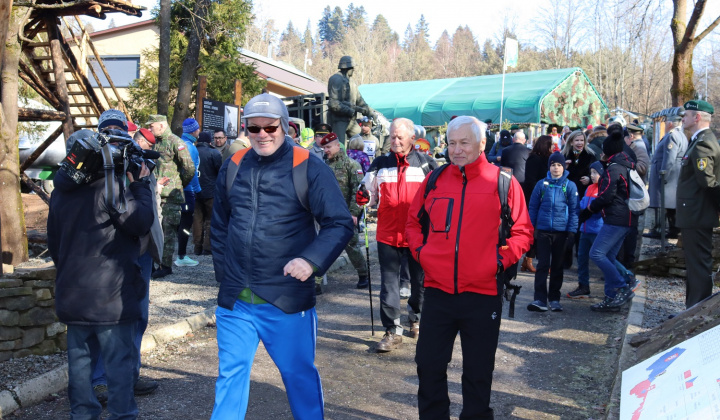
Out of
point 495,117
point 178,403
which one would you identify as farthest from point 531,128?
point 178,403

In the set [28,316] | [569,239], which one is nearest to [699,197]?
[569,239]

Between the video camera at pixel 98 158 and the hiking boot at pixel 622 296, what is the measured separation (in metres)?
6.03

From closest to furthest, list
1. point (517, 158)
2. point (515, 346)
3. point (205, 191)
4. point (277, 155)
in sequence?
1. point (277, 155)
2. point (515, 346)
3. point (205, 191)
4. point (517, 158)

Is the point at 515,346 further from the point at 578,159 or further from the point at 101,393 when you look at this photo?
the point at 578,159

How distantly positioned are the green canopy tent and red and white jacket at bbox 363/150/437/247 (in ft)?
86.5

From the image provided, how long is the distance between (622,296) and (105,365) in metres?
6.16

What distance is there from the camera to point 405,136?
6164 millimetres

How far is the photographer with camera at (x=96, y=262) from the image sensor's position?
12.1ft

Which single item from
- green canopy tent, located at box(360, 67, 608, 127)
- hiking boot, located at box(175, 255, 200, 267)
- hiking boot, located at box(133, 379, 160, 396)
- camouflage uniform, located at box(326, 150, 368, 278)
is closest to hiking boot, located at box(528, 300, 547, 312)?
camouflage uniform, located at box(326, 150, 368, 278)

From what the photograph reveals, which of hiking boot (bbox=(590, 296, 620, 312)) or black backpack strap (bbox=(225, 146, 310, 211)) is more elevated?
black backpack strap (bbox=(225, 146, 310, 211))

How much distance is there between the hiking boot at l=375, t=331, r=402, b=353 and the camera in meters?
6.20

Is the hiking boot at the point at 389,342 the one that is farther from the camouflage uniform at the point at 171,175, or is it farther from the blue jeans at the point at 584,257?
the camouflage uniform at the point at 171,175

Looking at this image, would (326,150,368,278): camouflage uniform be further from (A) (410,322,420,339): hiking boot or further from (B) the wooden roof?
(B) the wooden roof

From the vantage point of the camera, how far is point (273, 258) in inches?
137
